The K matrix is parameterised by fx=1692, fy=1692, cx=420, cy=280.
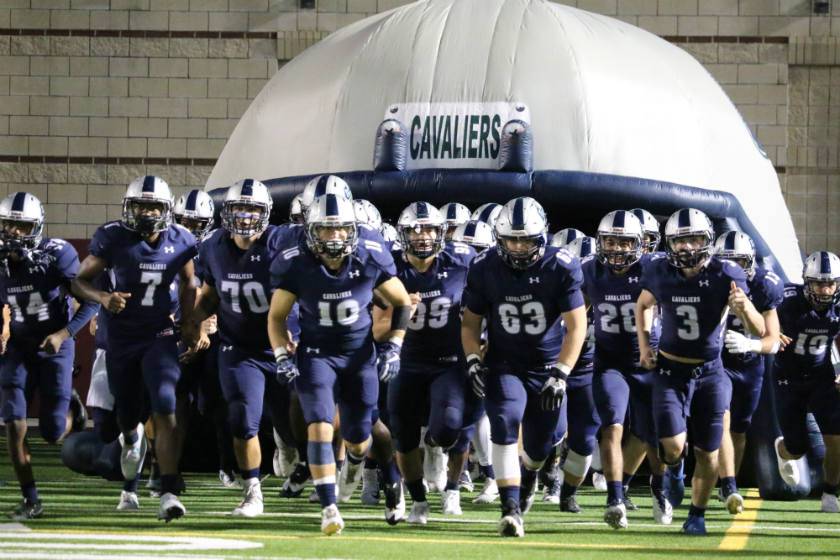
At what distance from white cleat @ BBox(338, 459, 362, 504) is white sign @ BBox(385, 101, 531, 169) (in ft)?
15.6

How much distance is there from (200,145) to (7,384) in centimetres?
1049

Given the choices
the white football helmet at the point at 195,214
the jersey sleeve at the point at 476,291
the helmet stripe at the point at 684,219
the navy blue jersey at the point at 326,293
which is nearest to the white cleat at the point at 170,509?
the navy blue jersey at the point at 326,293

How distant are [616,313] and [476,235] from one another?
1.33 m

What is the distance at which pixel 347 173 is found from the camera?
44.4 ft

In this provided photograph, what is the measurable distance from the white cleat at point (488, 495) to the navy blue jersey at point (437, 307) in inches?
57.8

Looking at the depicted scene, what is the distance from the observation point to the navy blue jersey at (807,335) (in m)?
10.6

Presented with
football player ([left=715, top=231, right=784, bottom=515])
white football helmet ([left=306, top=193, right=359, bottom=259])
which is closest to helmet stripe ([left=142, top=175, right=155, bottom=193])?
white football helmet ([left=306, top=193, right=359, bottom=259])

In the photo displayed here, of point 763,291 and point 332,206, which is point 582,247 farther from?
point 332,206

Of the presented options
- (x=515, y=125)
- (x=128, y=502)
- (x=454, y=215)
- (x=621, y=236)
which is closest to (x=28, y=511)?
(x=128, y=502)

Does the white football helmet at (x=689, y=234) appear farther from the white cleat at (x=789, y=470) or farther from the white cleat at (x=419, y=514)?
the white cleat at (x=789, y=470)

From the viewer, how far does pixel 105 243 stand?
865 cm

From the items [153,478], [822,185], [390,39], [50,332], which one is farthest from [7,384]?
[822,185]

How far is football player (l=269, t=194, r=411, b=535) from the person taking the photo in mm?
7871

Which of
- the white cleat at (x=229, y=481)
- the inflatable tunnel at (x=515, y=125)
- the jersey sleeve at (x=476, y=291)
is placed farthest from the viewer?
the inflatable tunnel at (x=515, y=125)
